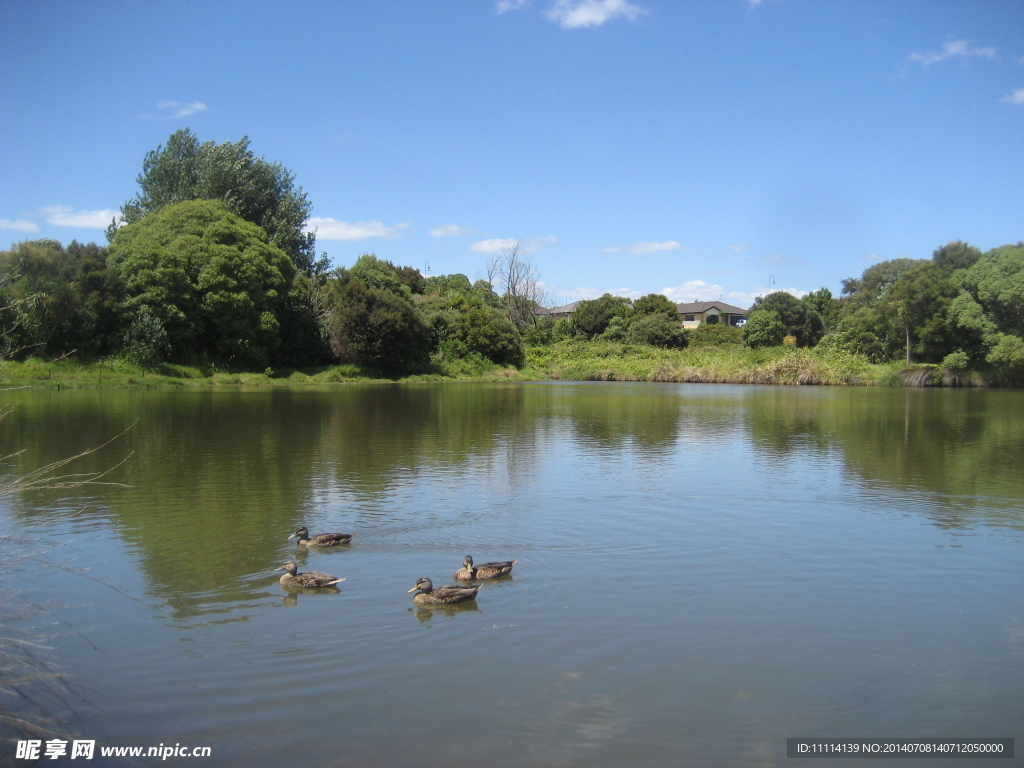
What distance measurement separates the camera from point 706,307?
10744 centimetres

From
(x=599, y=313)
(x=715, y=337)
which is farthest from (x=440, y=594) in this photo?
(x=599, y=313)

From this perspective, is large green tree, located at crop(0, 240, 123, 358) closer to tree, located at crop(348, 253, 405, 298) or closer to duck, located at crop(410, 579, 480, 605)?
tree, located at crop(348, 253, 405, 298)

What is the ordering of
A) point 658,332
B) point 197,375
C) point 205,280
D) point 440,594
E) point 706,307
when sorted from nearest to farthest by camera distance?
point 440,594 < point 205,280 < point 197,375 < point 658,332 < point 706,307

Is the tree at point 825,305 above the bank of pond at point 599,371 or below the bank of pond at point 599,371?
above

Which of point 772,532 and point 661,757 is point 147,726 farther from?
point 772,532

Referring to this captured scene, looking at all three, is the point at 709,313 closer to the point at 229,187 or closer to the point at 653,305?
the point at 653,305

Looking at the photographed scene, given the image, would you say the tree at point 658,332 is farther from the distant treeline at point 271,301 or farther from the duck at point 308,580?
the duck at point 308,580

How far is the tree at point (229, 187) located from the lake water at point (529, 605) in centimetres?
4240

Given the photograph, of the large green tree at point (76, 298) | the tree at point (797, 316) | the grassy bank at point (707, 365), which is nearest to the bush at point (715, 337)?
the tree at point (797, 316)

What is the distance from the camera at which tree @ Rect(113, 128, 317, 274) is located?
54.9 metres

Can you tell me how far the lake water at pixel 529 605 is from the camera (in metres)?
5.09

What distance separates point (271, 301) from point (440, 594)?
4426 centimetres

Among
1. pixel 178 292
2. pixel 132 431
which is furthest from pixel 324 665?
pixel 178 292

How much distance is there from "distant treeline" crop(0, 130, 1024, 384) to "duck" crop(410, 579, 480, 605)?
32067mm
